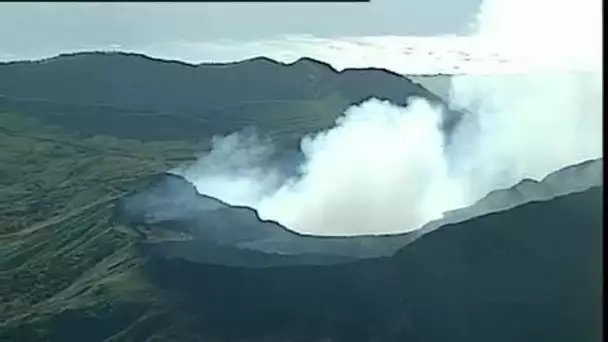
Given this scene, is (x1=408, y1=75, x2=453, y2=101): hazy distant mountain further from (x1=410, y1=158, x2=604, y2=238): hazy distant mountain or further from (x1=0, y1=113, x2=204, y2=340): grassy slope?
(x1=0, y1=113, x2=204, y2=340): grassy slope

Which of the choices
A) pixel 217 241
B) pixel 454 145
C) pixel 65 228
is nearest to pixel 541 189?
pixel 454 145

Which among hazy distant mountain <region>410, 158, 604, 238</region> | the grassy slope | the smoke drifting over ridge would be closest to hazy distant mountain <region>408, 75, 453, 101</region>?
the smoke drifting over ridge

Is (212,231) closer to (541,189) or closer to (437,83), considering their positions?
(437,83)

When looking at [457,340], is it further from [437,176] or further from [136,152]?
[136,152]

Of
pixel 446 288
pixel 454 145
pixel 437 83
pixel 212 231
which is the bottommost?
pixel 446 288

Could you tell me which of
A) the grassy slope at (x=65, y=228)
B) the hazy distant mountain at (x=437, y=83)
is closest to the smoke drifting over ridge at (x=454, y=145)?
the hazy distant mountain at (x=437, y=83)

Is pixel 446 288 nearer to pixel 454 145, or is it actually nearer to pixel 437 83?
pixel 454 145

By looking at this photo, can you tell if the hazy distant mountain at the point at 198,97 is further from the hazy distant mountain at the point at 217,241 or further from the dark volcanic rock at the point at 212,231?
the dark volcanic rock at the point at 212,231

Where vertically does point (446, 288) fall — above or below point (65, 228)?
below
